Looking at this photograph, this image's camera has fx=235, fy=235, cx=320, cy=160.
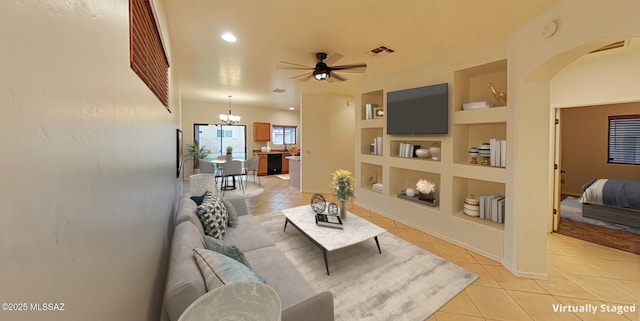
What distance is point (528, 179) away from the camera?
2.46 meters

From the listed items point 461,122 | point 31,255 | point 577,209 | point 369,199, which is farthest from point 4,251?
point 577,209

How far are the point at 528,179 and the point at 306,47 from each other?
3012 mm

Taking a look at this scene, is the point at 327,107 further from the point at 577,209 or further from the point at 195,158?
the point at 577,209

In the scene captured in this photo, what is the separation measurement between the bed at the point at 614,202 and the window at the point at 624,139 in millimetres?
1915

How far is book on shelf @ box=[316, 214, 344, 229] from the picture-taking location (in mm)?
2885

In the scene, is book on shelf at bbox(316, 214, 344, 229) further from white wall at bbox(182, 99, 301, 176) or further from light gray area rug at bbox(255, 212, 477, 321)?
white wall at bbox(182, 99, 301, 176)

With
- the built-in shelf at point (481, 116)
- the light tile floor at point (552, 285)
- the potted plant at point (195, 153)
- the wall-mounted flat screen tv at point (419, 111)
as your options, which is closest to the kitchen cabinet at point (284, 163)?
the potted plant at point (195, 153)

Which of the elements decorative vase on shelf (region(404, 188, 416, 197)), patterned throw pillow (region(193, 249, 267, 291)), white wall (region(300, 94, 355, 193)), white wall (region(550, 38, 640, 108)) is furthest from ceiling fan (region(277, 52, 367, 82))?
white wall (region(550, 38, 640, 108))

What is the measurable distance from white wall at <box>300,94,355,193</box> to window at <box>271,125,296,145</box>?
3363 millimetres

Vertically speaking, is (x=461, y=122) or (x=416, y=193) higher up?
(x=461, y=122)

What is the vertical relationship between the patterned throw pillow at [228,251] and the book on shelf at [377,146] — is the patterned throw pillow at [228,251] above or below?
below

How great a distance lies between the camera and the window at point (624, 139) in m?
4.83

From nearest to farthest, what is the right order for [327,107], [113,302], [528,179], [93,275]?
[93,275]
[113,302]
[528,179]
[327,107]

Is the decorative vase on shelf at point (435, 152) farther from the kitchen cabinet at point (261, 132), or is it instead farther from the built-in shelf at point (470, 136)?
the kitchen cabinet at point (261, 132)
